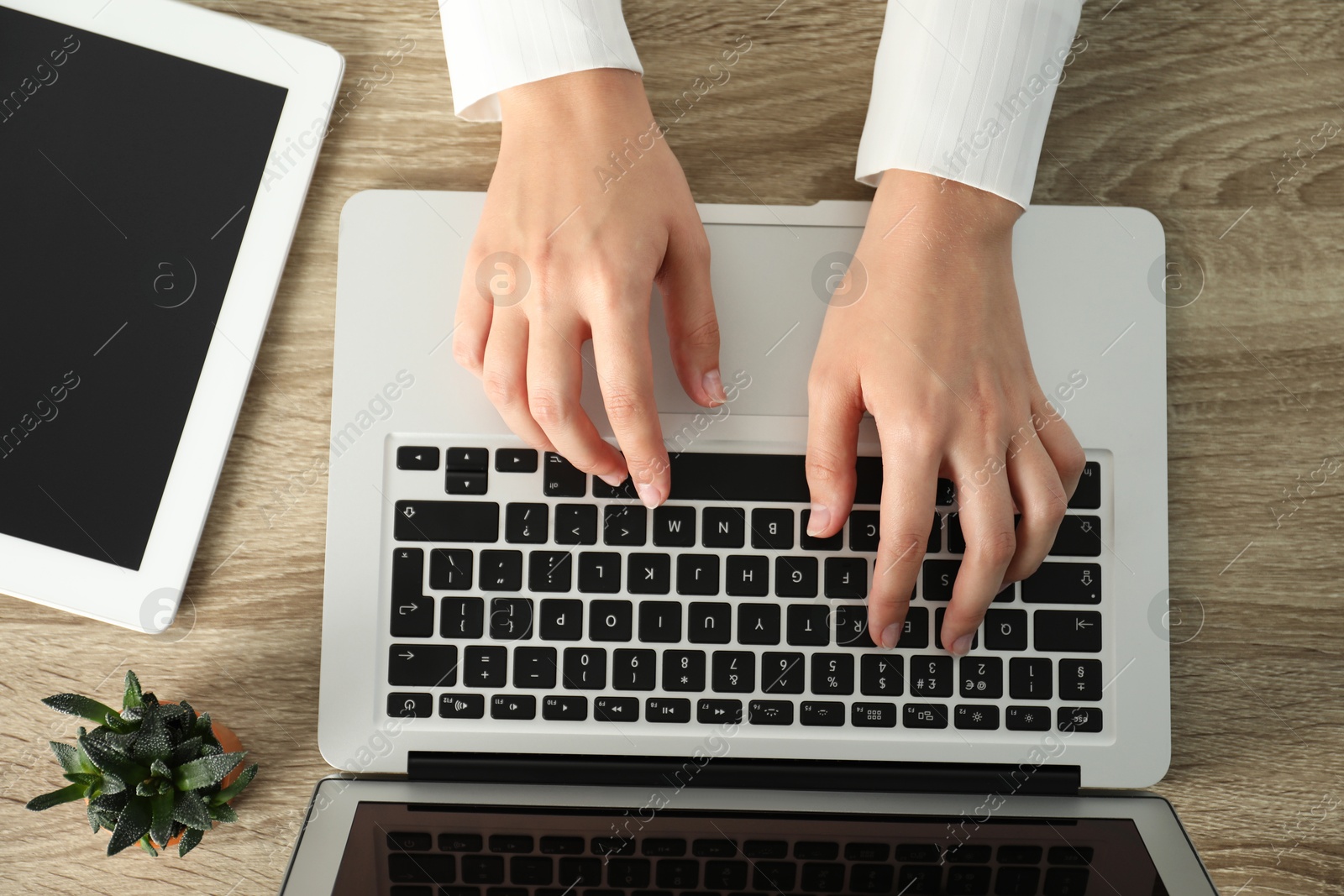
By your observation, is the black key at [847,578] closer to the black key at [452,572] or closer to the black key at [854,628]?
the black key at [854,628]

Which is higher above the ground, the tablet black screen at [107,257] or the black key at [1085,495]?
the tablet black screen at [107,257]

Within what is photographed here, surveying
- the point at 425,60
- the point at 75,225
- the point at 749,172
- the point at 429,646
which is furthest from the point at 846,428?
the point at 75,225

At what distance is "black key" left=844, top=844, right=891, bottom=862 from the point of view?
511mm

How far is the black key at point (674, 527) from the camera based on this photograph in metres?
0.56

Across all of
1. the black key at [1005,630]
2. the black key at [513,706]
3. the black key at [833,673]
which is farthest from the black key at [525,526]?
the black key at [1005,630]

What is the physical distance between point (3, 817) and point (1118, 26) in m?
1.00

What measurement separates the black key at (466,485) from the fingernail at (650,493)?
0.35ft

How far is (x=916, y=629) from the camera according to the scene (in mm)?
556

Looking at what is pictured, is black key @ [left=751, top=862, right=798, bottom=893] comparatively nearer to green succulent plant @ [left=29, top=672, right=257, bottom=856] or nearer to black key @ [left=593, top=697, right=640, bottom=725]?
black key @ [left=593, top=697, right=640, bottom=725]

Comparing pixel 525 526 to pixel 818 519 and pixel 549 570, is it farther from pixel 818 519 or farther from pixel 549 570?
pixel 818 519

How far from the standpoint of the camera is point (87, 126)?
1.96ft

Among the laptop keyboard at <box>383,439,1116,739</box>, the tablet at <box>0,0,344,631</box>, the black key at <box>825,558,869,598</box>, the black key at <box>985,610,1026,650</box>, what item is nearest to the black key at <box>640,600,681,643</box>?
the laptop keyboard at <box>383,439,1116,739</box>

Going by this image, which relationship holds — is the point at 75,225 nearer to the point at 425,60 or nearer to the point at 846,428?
the point at 425,60

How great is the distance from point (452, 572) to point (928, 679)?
33cm
